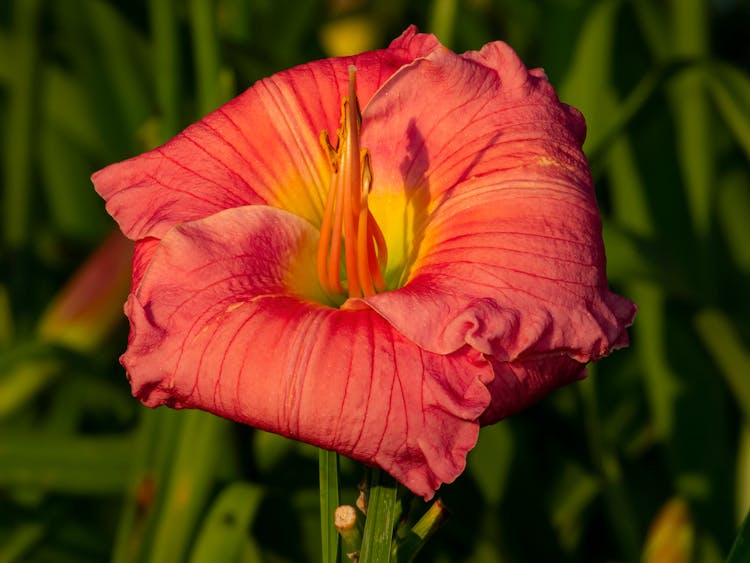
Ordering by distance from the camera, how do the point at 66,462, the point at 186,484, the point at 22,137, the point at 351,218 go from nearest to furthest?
the point at 351,218 < the point at 186,484 < the point at 66,462 < the point at 22,137

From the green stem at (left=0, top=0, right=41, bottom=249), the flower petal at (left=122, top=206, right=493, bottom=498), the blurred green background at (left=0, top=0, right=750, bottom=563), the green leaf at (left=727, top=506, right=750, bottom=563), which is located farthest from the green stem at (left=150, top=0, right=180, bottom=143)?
the green leaf at (left=727, top=506, right=750, bottom=563)

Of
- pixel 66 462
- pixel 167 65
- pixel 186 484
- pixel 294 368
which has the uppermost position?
pixel 294 368

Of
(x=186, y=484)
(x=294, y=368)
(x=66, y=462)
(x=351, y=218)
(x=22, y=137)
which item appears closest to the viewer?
(x=294, y=368)

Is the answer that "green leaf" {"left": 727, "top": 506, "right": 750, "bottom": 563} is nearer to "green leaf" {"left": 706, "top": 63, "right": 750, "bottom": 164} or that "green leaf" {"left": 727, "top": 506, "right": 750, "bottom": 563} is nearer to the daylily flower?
the daylily flower

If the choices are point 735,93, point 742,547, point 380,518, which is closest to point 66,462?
point 380,518

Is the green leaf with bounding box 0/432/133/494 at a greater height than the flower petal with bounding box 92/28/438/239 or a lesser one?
lesser

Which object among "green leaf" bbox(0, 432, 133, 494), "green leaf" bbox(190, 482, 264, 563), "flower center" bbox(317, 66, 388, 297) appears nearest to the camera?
"flower center" bbox(317, 66, 388, 297)

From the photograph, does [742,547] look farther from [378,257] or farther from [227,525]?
[227,525]

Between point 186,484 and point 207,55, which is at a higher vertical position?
point 207,55
